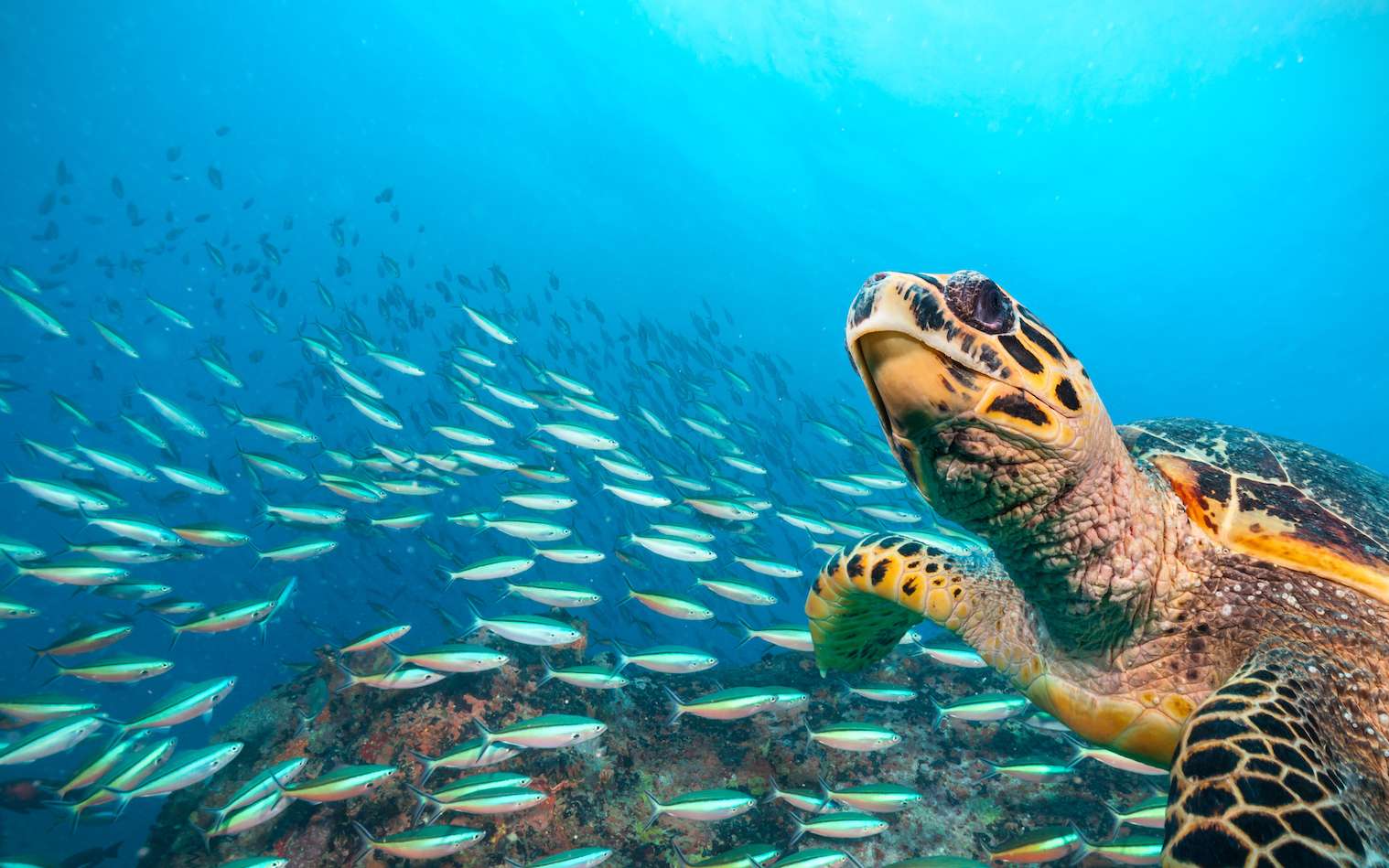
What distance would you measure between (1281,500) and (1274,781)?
3.94 feet

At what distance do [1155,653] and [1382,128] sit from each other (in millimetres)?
47581

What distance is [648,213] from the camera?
5406 cm

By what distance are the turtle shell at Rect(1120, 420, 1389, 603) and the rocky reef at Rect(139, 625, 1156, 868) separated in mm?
2284

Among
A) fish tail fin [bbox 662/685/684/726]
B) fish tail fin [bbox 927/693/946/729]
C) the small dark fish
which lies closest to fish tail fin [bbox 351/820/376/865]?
fish tail fin [bbox 662/685/684/726]

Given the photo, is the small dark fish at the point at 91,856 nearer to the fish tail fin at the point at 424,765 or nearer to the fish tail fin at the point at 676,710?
the fish tail fin at the point at 424,765

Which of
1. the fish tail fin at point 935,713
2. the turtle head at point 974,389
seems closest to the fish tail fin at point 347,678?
the fish tail fin at point 935,713

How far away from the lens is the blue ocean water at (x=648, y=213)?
19.3 meters

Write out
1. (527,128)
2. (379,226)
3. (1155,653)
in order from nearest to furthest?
(1155,653) → (527,128) → (379,226)

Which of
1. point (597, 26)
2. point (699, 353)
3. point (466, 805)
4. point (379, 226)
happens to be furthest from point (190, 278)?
point (466, 805)

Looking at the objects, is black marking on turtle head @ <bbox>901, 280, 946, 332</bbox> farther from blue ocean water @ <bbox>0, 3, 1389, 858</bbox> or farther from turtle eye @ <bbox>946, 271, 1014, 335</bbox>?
blue ocean water @ <bbox>0, 3, 1389, 858</bbox>

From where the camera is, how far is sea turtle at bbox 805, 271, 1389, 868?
1145mm

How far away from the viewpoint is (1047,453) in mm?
1393

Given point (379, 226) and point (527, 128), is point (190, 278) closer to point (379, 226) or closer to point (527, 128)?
point (379, 226)

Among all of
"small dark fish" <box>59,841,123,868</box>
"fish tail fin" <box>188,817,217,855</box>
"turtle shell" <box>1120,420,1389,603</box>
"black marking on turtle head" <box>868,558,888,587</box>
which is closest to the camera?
"turtle shell" <box>1120,420,1389,603</box>
